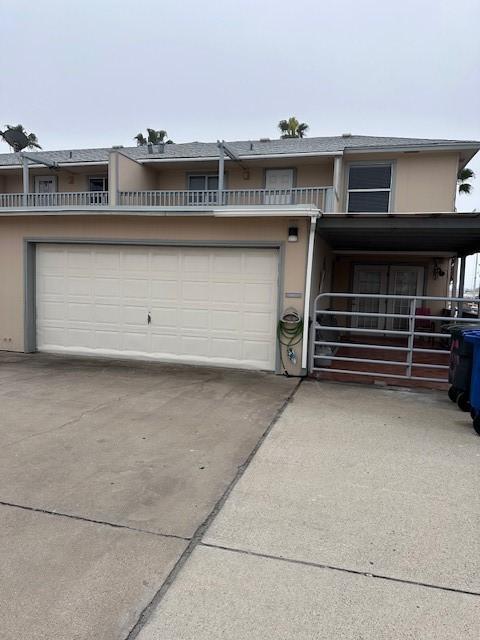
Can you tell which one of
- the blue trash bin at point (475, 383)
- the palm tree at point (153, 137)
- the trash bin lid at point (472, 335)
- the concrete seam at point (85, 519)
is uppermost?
the palm tree at point (153, 137)

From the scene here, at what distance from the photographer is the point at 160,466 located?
414 centimetres

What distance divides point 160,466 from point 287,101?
1239 inches

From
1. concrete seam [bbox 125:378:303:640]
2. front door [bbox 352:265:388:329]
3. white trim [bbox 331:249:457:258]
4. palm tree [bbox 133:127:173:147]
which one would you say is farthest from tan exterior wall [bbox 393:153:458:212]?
palm tree [bbox 133:127:173:147]

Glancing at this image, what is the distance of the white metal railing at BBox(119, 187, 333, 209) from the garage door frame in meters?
3.43

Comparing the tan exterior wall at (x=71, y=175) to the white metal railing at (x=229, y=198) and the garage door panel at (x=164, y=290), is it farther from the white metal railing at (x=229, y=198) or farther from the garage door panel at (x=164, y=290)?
the garage door panel at (x=164, y=290)

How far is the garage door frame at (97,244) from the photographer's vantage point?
8.07m

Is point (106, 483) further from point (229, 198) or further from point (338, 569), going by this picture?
point (229, 198)

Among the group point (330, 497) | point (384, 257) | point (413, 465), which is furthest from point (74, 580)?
point (384, 257)

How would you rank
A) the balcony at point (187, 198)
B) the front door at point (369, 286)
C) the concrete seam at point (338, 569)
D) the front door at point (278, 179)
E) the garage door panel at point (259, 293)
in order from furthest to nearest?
the front door at point (369, 286)
the front door at point (278, 179)
the balcony at point (187, 198)
the garage door panel at point (259, 293)
the concrete seam at point (338, 569)

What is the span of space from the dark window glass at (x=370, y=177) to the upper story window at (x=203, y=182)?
4.47m

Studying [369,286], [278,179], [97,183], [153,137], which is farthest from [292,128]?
[369,286]

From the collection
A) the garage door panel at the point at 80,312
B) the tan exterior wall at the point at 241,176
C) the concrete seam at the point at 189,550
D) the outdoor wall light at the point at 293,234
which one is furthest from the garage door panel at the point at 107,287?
the tan exterior wall at the point at 241,176

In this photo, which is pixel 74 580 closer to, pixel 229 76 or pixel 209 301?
pixel 209 301

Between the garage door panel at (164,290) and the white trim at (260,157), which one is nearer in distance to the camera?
the garage door panel at (164,290)
